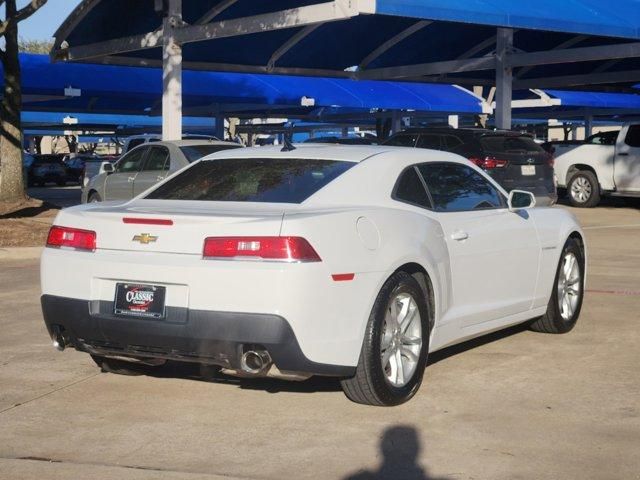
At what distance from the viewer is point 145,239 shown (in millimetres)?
5934

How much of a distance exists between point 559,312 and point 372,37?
1699cm

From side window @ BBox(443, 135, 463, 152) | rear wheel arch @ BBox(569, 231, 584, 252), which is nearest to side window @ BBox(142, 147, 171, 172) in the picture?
side window @ BBox(443, 135, 463, 152)

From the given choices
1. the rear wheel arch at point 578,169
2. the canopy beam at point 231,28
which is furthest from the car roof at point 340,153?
the rear wheel arch at point 578,169

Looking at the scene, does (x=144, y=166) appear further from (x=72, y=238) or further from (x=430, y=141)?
(x=72, y=238)

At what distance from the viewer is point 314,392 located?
21.7ft

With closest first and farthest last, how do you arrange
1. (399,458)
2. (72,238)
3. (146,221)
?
(399,458), (146,221), (72,238)

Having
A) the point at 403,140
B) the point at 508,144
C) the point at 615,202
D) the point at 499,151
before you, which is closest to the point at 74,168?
the point at 615,202

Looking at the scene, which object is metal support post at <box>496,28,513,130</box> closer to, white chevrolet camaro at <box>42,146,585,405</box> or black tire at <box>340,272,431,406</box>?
white chevrolet camaro at <box>42,146,585,405</box>

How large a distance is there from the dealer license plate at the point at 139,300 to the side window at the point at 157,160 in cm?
1190

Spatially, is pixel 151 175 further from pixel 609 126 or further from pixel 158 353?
pixel 609 126

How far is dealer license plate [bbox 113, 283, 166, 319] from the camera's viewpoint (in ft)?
19.1

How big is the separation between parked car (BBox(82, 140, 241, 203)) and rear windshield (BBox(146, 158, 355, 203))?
10.0 metres

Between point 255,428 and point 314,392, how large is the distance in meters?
0.87

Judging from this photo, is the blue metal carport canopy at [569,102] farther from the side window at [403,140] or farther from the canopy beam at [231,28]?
the canopy beam at [231,28]
